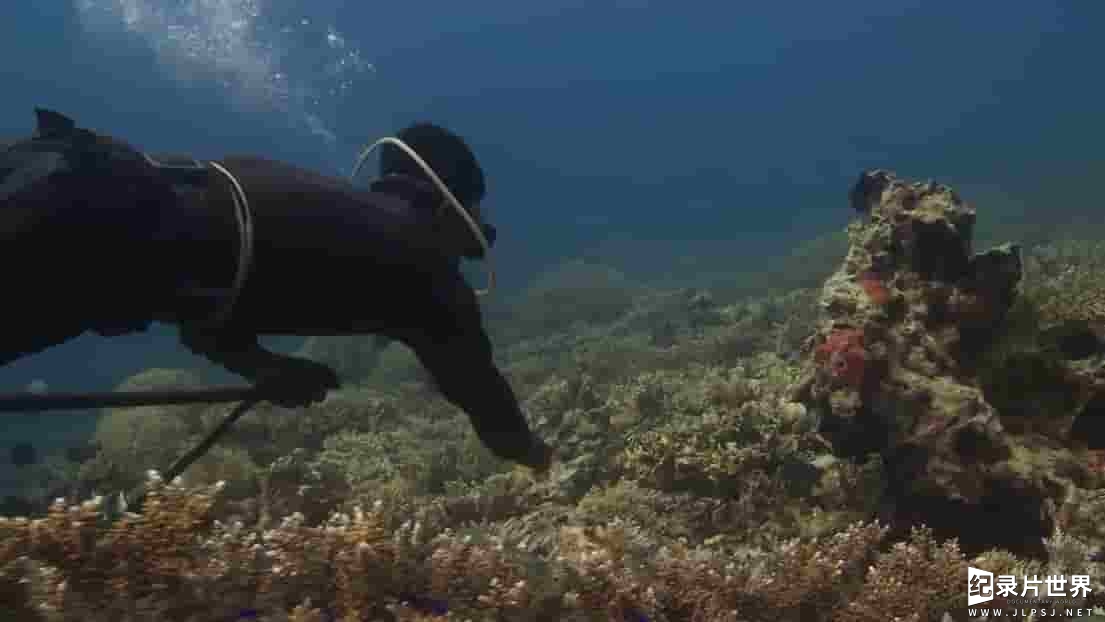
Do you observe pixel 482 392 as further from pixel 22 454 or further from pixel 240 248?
pixel 22 454

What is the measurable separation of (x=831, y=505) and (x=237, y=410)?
3.87 m

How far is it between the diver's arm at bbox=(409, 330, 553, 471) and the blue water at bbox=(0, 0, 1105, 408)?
1582 millimetres

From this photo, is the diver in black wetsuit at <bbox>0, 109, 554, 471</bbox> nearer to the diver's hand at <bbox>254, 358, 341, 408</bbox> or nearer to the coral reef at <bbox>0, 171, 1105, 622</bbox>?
the diver's hand at <bbox>254, 358, 341, 408</bbox>

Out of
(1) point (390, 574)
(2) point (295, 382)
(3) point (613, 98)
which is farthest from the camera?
(3) point (613, 98)

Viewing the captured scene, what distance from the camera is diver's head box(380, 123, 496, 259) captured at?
3592 millimetres

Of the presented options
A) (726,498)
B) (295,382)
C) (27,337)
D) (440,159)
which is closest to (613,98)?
(726,498)

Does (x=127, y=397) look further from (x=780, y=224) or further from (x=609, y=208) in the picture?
(x=609, y=208)

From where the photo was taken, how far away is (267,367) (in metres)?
3.23

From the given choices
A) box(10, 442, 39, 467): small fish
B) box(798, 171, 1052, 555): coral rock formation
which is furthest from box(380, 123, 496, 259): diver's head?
box(10, 442, 39, 467): small fish

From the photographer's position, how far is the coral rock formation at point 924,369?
460cm

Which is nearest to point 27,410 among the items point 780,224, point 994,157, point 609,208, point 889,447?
point 889,447

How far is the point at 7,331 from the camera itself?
260 cm

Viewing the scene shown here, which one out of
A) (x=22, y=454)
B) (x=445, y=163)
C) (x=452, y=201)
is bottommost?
(x=22, y=454)

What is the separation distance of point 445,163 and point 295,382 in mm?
1159
